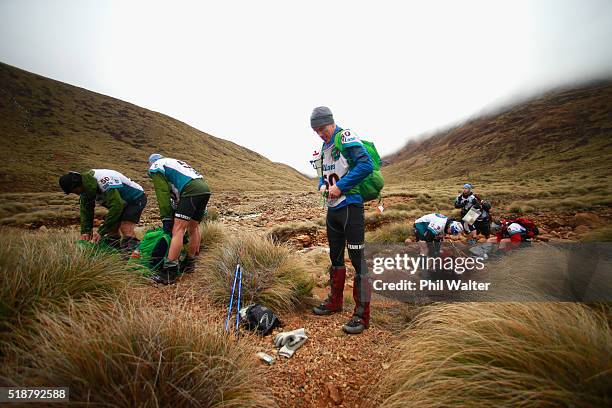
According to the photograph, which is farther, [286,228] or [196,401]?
[286,228]

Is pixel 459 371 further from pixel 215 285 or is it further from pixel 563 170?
pixel 563 170

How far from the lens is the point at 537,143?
68.1 metres

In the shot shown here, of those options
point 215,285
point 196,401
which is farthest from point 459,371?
point 215,285

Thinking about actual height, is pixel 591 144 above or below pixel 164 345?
above

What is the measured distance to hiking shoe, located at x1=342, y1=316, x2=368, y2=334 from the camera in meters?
2.89

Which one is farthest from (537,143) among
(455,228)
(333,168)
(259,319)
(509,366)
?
(259,319)

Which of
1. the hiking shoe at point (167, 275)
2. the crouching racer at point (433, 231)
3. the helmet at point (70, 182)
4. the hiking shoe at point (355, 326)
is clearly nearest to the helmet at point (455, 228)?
the crouching racer at point (433, 231)

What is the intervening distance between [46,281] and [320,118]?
2920mm

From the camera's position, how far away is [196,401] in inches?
56.6

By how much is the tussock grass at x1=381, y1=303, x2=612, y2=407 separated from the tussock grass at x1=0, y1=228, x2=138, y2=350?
2456mm

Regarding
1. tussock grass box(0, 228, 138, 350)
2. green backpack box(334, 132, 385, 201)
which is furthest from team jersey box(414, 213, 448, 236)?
tussock grass box(0, 228, 138, 350)

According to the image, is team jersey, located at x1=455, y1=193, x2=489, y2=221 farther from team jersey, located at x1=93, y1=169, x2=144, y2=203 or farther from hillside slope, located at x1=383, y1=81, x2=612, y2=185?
hillside slope, located at x1=383, y1=81, x2=612, y2=185

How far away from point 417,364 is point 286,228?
24.8ft

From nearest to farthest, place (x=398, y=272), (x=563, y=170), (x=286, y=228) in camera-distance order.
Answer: (x=398, y=272) < (x=286, y=228) < (x=563, y=170)
